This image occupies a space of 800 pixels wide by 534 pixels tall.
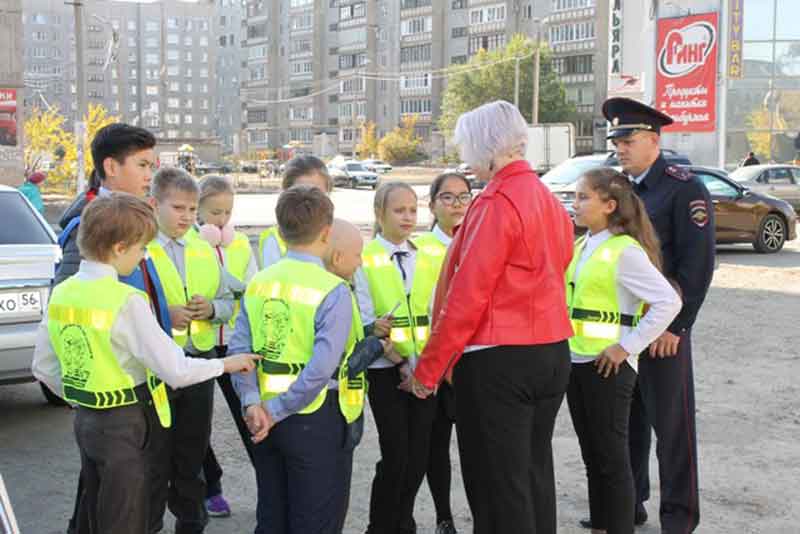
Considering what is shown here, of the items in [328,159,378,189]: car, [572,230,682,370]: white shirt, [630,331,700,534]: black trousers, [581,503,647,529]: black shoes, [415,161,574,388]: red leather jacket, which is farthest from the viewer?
[328,159,378,189]: car

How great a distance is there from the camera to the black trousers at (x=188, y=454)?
14.5 feet

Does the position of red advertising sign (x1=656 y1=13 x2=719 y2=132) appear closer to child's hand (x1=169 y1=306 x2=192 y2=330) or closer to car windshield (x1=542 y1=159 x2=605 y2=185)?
car windshield (x1=542 y1=159 x2=605 y2=185)

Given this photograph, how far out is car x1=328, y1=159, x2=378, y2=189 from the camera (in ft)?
198

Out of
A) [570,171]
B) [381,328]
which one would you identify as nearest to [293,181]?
[381,328]

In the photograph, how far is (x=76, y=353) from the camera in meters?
3.62

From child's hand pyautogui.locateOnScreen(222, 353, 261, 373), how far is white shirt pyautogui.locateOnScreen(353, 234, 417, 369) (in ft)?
2.80

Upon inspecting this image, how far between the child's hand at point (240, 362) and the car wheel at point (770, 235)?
17.9m

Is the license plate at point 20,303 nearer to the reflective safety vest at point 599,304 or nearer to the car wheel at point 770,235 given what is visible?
the reflective safety vest at point 599,304

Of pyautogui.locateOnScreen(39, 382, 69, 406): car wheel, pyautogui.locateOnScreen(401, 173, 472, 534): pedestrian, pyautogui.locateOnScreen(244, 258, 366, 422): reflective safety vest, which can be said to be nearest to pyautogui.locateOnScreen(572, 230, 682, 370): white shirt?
pyautogui.locateOnScreen(401, 173, 472, 534): pedestrian

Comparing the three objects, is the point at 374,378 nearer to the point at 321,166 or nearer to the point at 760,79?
→ the point at 321,166

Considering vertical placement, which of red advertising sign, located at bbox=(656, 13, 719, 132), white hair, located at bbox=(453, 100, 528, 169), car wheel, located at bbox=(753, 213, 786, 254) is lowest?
car wheel, located at bbox=(753, 213, 786, 254)

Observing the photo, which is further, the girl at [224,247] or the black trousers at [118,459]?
the girl at [224,247]

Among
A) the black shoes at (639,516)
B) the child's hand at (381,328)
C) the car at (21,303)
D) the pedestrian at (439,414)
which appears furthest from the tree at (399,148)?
the child's hand at (381,328)

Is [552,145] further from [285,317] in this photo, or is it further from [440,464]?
[285,317]
